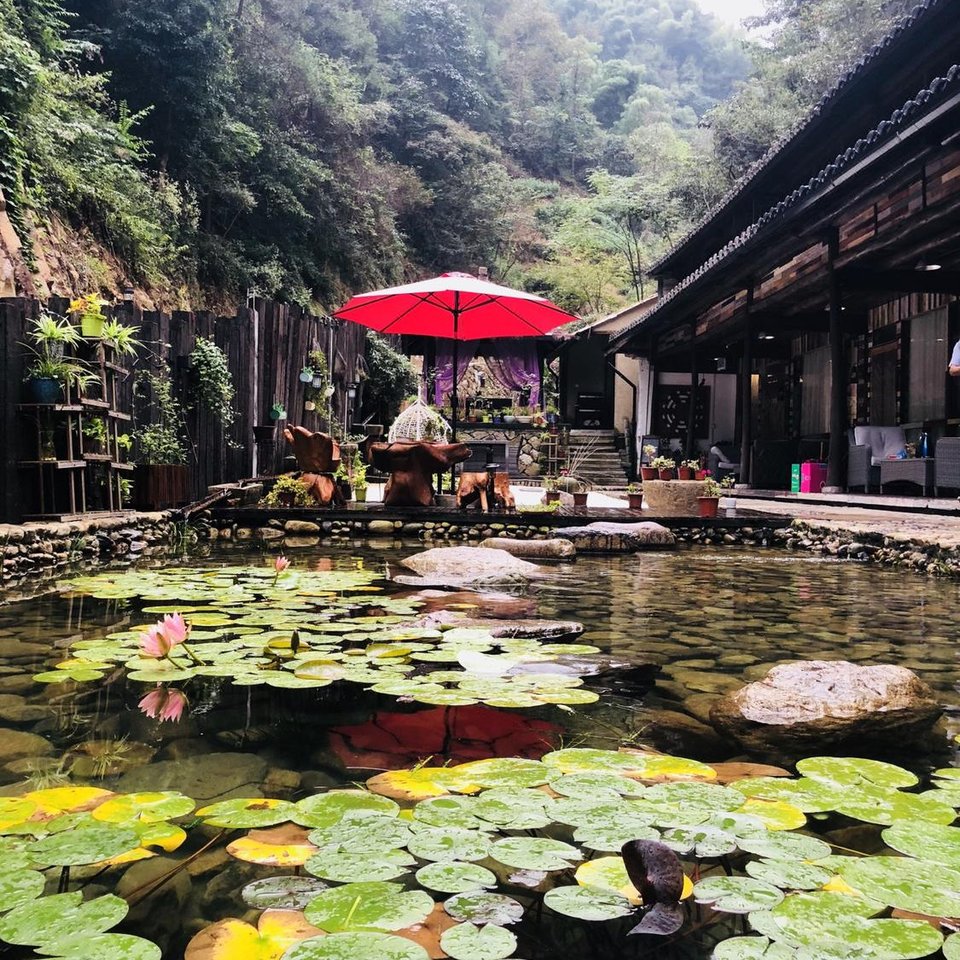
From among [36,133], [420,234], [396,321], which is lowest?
[396,321]

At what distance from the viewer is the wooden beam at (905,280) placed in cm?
877

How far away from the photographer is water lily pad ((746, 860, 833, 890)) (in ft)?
4.00

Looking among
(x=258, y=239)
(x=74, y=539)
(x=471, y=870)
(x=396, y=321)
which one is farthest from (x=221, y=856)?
(x=258, y=239)

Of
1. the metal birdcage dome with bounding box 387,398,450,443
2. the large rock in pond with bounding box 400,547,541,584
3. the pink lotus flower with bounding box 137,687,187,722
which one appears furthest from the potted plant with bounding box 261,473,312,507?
the pink lotus flower with bounding box 137,687,187,722

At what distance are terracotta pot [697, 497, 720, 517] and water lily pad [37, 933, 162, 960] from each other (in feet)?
24.4

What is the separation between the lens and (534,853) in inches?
51.1

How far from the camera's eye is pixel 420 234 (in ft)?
93.1

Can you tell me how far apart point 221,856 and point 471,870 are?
42 centimetres

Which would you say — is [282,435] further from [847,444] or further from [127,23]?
[127,23]

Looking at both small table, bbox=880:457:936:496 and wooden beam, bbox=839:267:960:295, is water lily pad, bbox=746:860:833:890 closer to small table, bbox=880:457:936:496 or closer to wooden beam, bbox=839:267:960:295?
small table, bbox=880:457:936:496

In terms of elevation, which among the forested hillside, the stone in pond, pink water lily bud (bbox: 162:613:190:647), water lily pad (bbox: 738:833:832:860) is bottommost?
the stone in pond

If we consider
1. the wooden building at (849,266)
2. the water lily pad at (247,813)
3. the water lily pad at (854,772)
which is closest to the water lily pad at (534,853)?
the water lily pad at (247,813)

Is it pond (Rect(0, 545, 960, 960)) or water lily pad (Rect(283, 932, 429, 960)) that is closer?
water lily pad (Rect(283, 932, 429, 960))

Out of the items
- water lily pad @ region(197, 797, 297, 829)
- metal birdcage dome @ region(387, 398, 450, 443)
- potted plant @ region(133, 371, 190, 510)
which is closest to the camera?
water lily pad @ region(197, 797, 297, 829)
